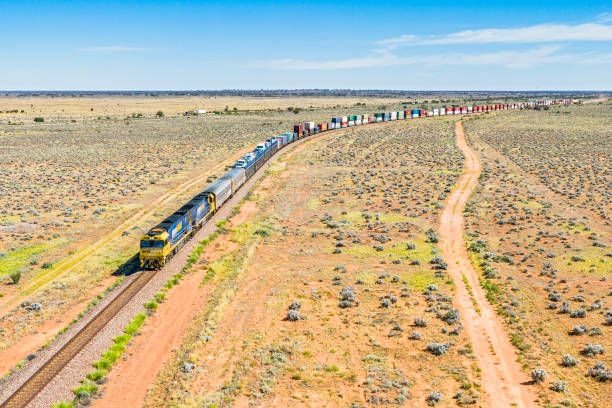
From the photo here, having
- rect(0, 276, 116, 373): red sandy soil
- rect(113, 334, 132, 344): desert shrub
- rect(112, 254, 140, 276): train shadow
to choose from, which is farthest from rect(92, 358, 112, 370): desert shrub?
rect(112, 254, 140, 276): train shadow

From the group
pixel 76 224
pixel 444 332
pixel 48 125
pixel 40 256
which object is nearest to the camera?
pixel 444 332

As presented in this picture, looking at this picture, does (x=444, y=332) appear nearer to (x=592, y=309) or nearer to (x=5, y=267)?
(x=592, y=309)

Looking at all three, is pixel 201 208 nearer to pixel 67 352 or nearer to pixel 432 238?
pixel 67 352

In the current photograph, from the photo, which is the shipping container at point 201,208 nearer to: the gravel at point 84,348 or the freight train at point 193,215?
the freight train at point 193,215

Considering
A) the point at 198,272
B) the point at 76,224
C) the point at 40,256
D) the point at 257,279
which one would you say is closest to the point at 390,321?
the point at 257,279

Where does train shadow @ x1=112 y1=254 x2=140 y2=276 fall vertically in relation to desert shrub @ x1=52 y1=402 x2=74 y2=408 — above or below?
above

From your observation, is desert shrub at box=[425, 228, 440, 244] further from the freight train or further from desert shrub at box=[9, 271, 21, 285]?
desert shrub at box=[9, 271, 21, 285]
